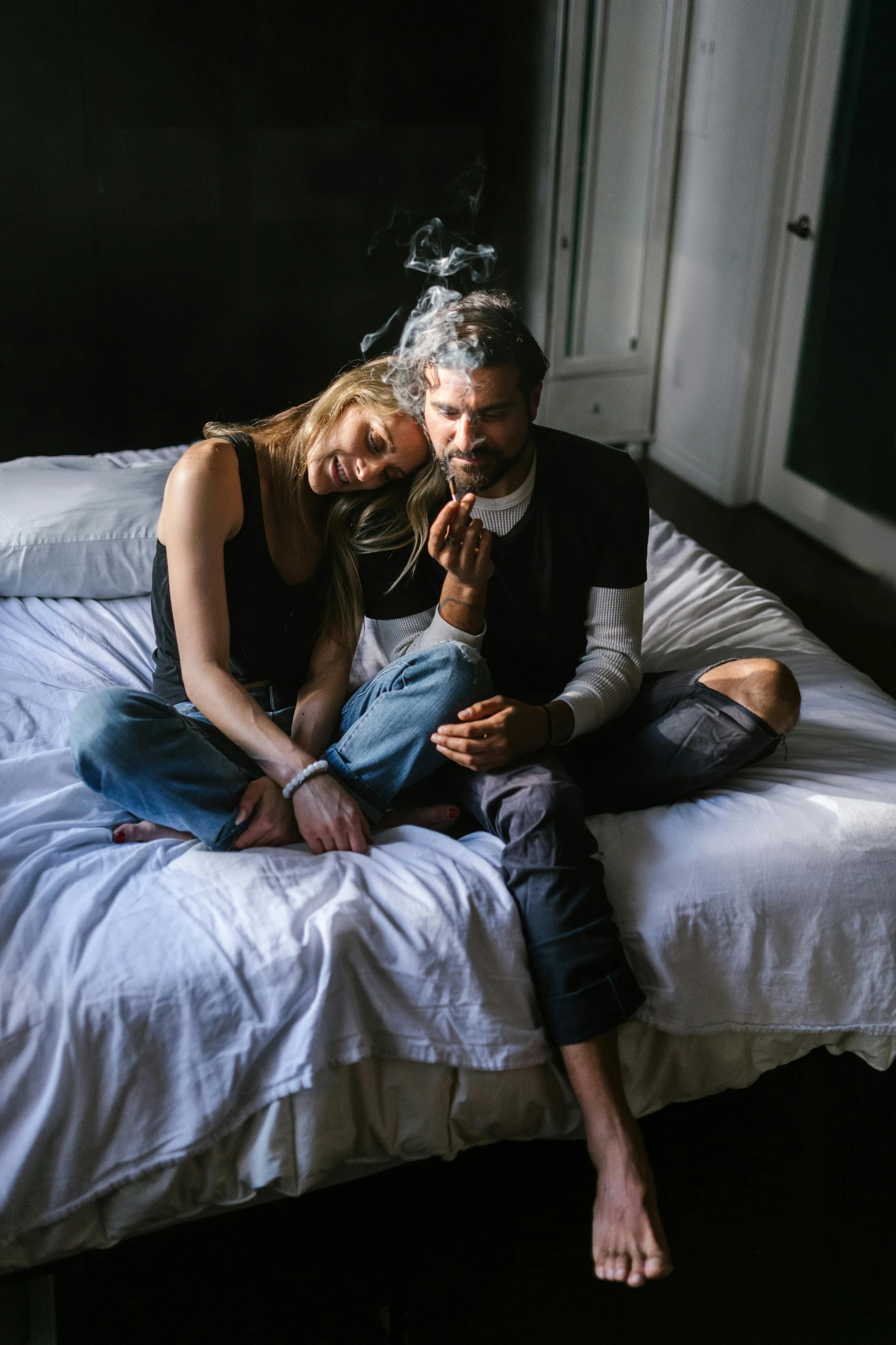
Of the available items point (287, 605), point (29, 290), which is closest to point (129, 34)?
point (29, 290)

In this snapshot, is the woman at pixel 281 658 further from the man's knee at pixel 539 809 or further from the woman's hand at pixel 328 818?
the man's knee at pixel 539 809

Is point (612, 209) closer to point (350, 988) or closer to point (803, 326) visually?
point (803, 326)

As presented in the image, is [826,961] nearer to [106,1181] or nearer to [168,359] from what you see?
[106,1181]

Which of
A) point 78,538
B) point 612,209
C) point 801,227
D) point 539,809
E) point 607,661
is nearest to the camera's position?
point 539,809

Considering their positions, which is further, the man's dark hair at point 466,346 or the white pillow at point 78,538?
the white pillow at point 78,538

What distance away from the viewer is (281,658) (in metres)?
1.70

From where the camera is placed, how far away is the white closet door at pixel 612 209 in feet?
11.7

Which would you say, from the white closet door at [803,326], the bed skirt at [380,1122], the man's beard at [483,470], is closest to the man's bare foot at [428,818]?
the bed skirt at [380,1122]

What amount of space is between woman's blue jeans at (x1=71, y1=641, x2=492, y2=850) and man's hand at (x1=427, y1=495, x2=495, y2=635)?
0.08 meters

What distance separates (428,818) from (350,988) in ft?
1.04

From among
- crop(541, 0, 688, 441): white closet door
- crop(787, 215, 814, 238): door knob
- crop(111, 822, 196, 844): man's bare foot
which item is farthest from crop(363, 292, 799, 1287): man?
→ crop(541, 0, 688, 441): white closet door

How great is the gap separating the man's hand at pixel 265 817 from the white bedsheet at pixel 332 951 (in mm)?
55

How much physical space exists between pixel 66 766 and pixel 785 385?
9.17 feet

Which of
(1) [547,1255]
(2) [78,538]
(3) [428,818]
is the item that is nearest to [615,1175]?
(1) [547,1255]
